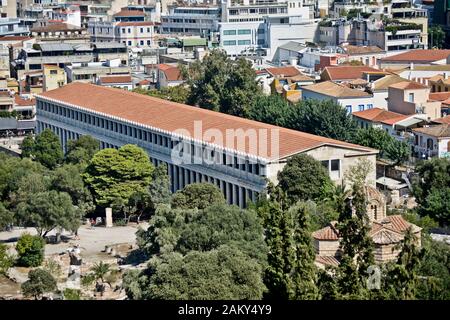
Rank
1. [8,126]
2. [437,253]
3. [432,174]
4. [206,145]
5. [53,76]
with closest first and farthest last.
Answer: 1. [437,253]
2. [432,174]
3. [206,145]
4. [8,126]
5. [53,76]

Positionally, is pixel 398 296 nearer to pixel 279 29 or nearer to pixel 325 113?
pixel 325 113

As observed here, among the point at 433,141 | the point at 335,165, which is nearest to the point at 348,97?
the point at 433,141

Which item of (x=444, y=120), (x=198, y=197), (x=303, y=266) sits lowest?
(x=198, y=197)

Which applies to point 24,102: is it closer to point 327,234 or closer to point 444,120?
point 444,120

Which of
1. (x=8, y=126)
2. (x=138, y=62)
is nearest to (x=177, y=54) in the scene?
(x=138, y=62)

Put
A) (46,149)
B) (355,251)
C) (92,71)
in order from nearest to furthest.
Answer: (355,251), (46,149), (92,71)

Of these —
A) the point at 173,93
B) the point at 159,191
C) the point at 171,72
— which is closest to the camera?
the point at 159,191
